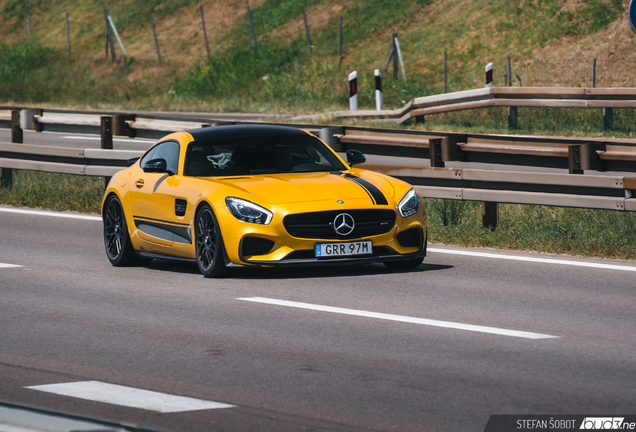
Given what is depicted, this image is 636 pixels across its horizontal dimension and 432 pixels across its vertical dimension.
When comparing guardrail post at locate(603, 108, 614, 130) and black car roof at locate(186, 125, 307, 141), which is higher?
black car roof at locate(186, 125, 307, 141)

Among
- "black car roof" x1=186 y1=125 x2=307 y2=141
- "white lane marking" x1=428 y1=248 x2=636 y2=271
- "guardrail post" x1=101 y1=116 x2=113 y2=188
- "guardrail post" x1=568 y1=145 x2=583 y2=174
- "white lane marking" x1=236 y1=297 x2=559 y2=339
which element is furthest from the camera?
"guardrail post" x1=101 y1=116 x2=113 y2=188

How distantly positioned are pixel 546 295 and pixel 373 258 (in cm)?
159

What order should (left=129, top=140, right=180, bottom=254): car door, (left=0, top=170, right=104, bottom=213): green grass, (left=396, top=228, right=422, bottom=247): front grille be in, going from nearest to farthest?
(left=396, top=228, right=422, bottom=247): front grille, (left=129, top=140, right=180, bottom=254): car door, (left=0, top=170, right=104, bottom=213): green grass

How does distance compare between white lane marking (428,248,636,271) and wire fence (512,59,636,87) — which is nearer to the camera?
white lane marking (428,248,636,271)

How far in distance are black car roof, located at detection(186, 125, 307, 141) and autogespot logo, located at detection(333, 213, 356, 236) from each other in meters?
1.56

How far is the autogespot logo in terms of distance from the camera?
9.39 meters

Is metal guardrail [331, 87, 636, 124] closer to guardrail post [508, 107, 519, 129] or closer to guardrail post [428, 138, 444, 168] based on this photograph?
guardrail post [508, 107, 519, 129]

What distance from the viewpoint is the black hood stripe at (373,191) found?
9.60 meters

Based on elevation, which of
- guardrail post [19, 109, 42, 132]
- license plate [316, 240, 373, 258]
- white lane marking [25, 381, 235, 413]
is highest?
guardrail post [19, 109, 42, 132]

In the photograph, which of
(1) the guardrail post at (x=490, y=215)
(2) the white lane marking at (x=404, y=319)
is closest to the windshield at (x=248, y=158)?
(2) the white lane marking at (x=404, y=319)

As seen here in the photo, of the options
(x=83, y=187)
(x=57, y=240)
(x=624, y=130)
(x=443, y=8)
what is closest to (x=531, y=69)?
(x=443, y=8)

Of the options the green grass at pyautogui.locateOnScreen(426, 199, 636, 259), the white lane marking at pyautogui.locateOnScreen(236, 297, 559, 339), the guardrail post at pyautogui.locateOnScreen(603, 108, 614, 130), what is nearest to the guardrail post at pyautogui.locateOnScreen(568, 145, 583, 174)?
the green grass at pyautogui.locateOnScreen(426, 199, 636, 259)

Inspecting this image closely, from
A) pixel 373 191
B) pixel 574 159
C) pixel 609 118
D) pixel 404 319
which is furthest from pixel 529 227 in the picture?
pixel 609 118

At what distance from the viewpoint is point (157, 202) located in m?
10.5
